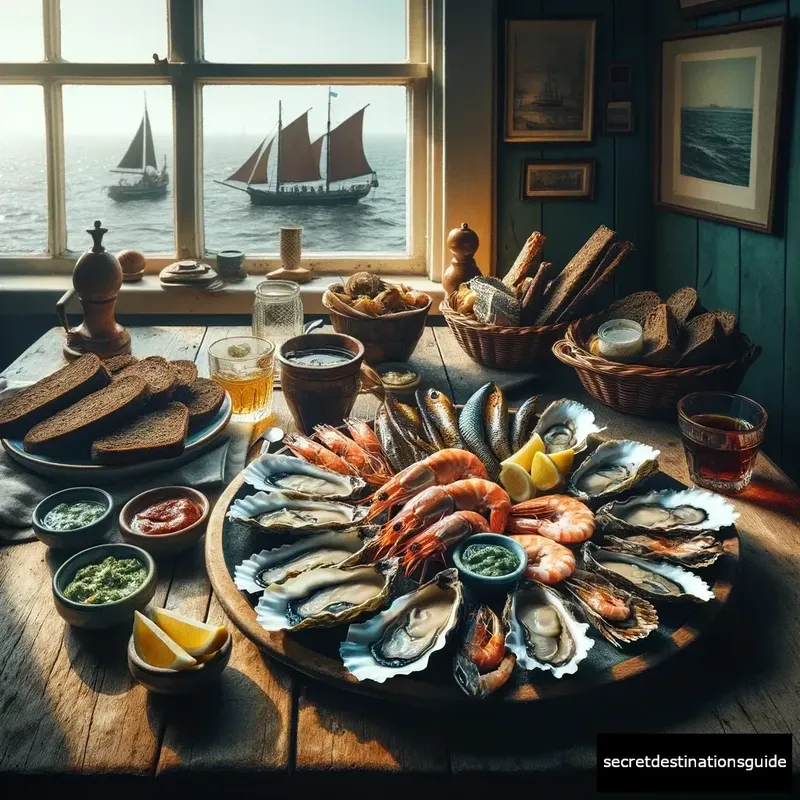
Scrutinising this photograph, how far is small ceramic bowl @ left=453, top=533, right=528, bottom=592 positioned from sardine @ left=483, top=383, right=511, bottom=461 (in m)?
0.38

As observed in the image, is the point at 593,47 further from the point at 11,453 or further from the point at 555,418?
the point at 11,453

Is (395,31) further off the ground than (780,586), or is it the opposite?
(395,31)

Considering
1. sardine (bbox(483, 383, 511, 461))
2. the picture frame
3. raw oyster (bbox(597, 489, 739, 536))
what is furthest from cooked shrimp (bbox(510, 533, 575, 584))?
the picture frame

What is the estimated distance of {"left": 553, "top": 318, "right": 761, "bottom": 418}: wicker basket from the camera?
1.76 m

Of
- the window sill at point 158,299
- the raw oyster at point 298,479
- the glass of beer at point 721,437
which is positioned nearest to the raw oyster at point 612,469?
the glass of beer at point 721,437

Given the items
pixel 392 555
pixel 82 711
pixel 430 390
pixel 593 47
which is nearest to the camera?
pixel 82 711

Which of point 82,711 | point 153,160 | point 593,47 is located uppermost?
point 593,47

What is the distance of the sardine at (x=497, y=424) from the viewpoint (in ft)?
5.25

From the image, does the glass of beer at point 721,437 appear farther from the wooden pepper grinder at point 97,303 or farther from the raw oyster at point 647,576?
the wooden pepper grinder at point 97,303

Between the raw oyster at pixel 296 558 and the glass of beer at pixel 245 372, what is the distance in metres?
0.62

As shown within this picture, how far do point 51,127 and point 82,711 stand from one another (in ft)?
8.16

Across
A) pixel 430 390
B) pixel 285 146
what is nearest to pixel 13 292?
pixel 285 146

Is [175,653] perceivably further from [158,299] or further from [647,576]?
[158,299]

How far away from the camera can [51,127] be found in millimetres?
2920
